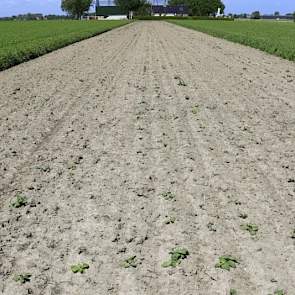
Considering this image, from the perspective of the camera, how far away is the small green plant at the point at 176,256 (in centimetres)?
435

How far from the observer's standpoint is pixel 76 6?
556 ft

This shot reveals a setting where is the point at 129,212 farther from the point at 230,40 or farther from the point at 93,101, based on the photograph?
the point at 230,40

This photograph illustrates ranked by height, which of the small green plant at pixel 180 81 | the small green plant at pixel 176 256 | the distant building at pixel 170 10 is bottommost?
the distant building at pixel 170 10

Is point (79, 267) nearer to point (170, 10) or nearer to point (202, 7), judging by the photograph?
point (170, 10)

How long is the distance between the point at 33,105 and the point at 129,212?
6.37m

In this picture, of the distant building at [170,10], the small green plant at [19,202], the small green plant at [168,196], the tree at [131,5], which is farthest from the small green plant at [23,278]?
the tree at [131,5]

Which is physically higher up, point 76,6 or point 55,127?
point 55,127

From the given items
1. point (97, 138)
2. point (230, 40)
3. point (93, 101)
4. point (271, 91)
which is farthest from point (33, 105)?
point (230, 40)

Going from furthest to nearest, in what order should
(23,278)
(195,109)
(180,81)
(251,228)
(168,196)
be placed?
(180,81) < (195,109) < (168,196) < (251,228) < (23,278)

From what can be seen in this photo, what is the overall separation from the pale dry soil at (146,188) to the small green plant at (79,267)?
0.06 m

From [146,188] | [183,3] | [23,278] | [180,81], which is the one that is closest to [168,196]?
[146,188]

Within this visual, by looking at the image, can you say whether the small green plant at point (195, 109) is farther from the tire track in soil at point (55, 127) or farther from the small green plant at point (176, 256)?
the small green plant at point (176, 256)

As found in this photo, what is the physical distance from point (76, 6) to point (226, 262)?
174 m

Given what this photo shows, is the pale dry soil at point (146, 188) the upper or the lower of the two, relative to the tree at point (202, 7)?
upper
